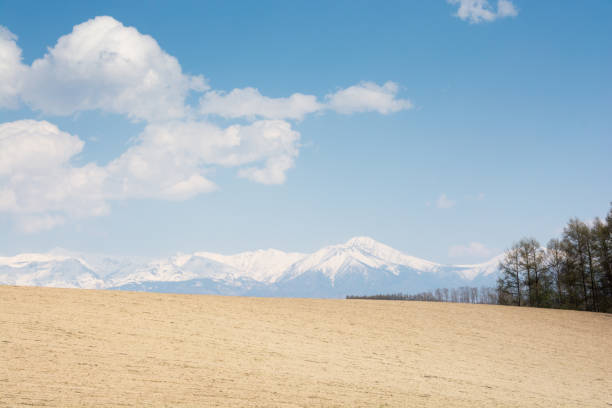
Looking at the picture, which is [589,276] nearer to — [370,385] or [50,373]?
[370,385]

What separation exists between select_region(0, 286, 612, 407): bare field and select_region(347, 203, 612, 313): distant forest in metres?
18.9

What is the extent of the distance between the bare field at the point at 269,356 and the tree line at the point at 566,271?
18.9 m

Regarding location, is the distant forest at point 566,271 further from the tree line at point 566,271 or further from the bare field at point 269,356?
the bare field at point 269,356

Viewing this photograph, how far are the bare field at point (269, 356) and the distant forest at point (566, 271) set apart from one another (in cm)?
1889

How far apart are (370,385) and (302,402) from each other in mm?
4663

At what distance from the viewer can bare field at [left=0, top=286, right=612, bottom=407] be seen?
1492 centimetres

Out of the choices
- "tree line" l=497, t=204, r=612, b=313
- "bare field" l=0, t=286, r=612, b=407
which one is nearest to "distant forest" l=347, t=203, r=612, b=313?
"tree line" l=497, t=204, r=612, b=313

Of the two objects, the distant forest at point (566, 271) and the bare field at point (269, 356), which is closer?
the bare field at point (269, 356)

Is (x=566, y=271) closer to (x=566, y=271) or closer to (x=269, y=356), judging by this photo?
(x=566, y=271)

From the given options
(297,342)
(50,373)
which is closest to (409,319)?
(297,342)

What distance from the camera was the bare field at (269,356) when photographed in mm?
14922

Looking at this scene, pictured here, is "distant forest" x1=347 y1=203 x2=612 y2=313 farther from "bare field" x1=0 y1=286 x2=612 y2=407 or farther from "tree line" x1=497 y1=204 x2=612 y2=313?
"bare field" x1=0 y1=286 x2=612 y2=407

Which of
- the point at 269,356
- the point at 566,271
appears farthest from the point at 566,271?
the point at 269,356

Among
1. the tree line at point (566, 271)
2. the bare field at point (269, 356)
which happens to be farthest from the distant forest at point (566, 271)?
the bare field at point (269, 356)
